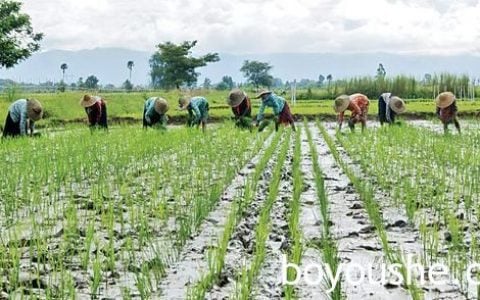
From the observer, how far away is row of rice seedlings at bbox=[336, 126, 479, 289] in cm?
358

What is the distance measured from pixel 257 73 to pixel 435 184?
55966mm

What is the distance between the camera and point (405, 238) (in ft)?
12.8

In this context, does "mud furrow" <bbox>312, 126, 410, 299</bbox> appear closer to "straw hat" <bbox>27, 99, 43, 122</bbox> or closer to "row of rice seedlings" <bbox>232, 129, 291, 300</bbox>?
"row of rice seedlings" <bbox>232, 129, 291, 300</bbox>

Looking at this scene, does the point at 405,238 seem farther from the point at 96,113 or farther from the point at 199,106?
the point at 96,113

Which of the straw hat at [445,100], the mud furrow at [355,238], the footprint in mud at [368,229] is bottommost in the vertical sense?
the mud furrow at [355,238]

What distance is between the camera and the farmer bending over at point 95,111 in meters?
11.1

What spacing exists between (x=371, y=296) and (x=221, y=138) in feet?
24.5

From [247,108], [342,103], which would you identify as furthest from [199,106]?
[342,103]

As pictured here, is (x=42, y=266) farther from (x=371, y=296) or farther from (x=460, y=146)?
(x=460, y=146)

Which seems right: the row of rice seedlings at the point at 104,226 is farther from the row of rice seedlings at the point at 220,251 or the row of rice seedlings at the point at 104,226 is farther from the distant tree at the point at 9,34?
the distant tree at the point at 9,34

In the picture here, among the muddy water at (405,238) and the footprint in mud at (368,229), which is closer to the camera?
the muddy water at (405,238)

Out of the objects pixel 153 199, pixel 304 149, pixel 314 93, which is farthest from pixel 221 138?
pixel 314 93

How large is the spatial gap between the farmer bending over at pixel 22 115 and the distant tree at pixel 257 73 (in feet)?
160

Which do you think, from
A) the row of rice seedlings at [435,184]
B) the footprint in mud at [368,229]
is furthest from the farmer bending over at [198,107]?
the footprint in mud at [368,229]
